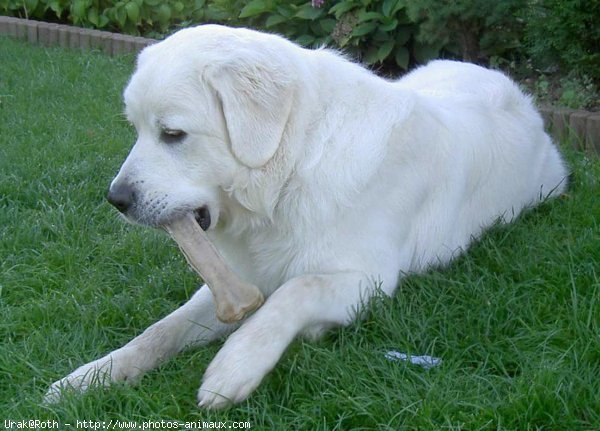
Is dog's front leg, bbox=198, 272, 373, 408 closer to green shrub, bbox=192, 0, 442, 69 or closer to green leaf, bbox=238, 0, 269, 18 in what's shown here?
green shrub, bbox=192, 0, 442, 69

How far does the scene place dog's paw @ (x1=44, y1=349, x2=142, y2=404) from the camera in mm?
2643

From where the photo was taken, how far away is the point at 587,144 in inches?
201

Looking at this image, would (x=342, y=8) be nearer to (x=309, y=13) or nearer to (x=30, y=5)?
(x=309, y=13)

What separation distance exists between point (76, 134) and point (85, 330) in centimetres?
256

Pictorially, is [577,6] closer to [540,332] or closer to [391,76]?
[391,76]

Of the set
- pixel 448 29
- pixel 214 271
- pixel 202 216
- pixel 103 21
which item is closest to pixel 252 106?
pixel 202 216

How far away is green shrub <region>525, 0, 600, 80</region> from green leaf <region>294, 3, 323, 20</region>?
1.98 m

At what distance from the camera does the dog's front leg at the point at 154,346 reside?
106 inches

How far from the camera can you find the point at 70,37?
8.79m

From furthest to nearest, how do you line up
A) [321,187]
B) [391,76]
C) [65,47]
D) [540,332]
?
1. [65,47]
2. [391,76]
3. [321,187]
4. [540,332]

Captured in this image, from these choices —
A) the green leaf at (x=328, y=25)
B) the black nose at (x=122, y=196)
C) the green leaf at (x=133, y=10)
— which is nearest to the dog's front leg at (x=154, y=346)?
the black nose at (x=122, y=196)

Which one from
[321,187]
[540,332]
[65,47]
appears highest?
[321,187]

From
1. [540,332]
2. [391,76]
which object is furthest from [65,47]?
[540,332]

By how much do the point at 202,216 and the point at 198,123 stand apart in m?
0.32
